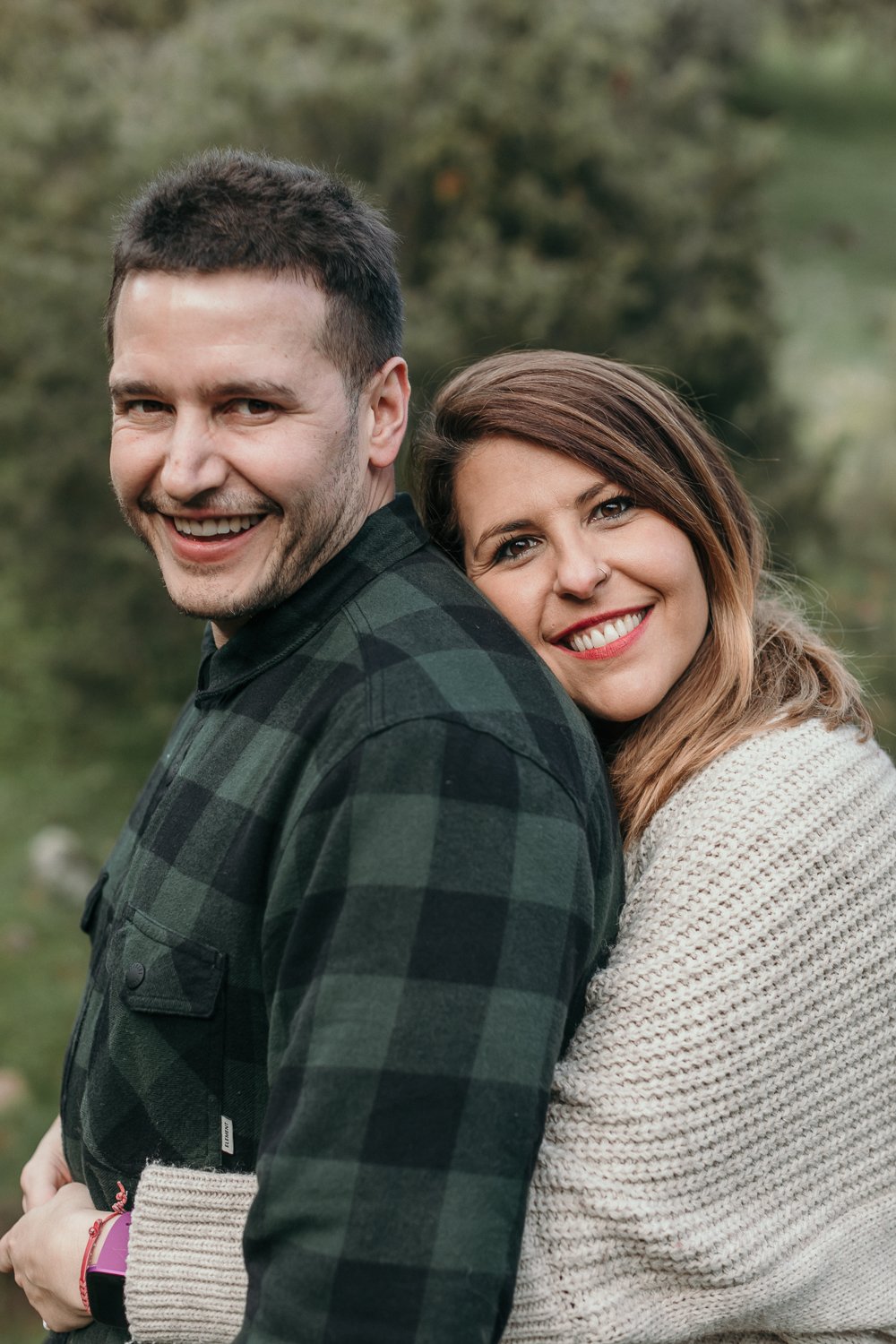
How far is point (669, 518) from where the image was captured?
229 cm

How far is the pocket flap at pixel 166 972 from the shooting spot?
1.72 meters

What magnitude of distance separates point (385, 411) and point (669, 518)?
55cm

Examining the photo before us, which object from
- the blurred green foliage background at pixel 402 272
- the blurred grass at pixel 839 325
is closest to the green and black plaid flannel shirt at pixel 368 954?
the blurred grass at pixel 839 325

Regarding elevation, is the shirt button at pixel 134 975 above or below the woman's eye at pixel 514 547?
below

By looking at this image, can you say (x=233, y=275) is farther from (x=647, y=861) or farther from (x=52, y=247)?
(x=52, y=247)

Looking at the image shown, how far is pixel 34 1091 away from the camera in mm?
5152

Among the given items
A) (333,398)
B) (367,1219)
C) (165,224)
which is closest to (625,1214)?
(367,1219)

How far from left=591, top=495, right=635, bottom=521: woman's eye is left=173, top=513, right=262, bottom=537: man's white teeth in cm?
64

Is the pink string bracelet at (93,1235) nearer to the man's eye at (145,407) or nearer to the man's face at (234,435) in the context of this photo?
the man's face at (234,435)

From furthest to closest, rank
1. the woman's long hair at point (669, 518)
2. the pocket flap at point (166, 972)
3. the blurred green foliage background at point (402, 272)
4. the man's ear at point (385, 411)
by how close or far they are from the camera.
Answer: the blurred green foliage background at point (402, 272) < the woman's long hair at point (669, 518) < the man's ear at point (385, 411) < the pocket flap at point (166, 972)

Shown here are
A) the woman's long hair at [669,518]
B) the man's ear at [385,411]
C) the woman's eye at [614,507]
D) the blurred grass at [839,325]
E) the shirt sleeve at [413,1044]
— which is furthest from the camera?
the blurred grass at [839,325]

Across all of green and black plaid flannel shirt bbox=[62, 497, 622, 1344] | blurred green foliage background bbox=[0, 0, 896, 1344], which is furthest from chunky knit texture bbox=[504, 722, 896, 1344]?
blurred green foliage background bbox=[0, 0, 896, 1344]

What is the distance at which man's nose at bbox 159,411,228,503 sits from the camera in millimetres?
1829

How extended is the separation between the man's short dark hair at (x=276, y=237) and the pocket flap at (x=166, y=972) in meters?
0.81
